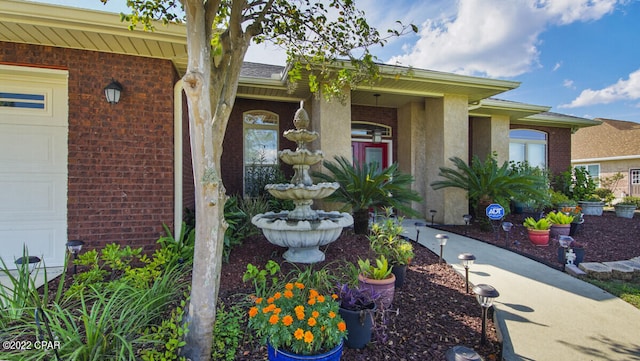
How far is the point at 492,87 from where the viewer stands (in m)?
7.03

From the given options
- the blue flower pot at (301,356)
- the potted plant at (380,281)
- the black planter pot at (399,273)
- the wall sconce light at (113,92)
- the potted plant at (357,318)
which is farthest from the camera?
the wall sconce light at (113,92)

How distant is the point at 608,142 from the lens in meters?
19.7

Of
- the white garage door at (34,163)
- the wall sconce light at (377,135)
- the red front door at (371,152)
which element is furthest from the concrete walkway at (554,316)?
the white garage door at (34,163)

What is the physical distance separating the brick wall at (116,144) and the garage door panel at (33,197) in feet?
1.04

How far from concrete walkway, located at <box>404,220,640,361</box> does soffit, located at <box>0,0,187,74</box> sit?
506cm

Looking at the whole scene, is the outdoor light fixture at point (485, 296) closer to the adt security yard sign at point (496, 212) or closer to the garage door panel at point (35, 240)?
the adt security yard sign at point (496, 212)

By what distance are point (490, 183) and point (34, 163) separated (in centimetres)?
816

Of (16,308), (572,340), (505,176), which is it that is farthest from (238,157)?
(572,340)

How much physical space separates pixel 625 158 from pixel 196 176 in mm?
25033

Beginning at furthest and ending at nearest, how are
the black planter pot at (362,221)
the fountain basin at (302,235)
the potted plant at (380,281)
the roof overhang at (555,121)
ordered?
the roof overhang at (555,121)
the black planter pot at (362,221)
the fountain basin at (302,235)
the potted plant at (380,281)

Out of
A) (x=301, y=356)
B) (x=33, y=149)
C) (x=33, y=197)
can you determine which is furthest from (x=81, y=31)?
(x=301, y=356)

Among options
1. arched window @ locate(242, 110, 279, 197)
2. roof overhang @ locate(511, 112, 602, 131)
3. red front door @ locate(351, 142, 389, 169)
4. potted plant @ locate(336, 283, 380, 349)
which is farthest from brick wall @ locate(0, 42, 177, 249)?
roof overhang @ locate(511, 112, 602, 131)

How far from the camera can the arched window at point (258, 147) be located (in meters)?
7.82

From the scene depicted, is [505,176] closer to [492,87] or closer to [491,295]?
[492,87]
